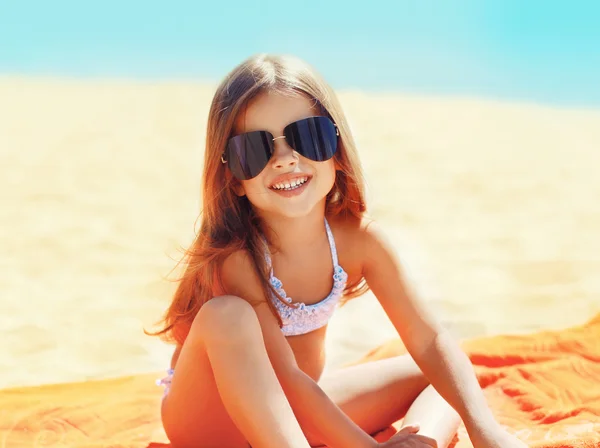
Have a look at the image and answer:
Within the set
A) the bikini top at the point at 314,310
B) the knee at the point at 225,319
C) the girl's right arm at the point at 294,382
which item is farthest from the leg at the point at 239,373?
the bikini top at the point at 314,310

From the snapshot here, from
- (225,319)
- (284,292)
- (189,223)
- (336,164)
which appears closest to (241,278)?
(284,292)

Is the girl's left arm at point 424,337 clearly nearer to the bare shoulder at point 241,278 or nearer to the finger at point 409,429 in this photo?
the finger at point 409,429

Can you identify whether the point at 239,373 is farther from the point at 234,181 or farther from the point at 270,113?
the point at 270,113

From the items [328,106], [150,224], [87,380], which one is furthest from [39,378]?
[150,224]

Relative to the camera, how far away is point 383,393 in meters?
2.48

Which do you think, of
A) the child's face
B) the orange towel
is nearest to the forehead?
the child's face

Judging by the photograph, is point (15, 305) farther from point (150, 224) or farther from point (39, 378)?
point (150, 224)

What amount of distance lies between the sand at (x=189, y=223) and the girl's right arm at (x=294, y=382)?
0.50 m

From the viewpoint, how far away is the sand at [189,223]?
12.2 ft

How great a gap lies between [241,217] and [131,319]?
1807 mm

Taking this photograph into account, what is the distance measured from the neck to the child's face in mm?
75

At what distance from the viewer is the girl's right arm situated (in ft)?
6.64

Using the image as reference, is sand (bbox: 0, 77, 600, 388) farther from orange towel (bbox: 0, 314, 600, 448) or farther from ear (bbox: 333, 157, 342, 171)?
orange towel (bbox: 0, 314, 600, 448)

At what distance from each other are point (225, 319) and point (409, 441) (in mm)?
648
